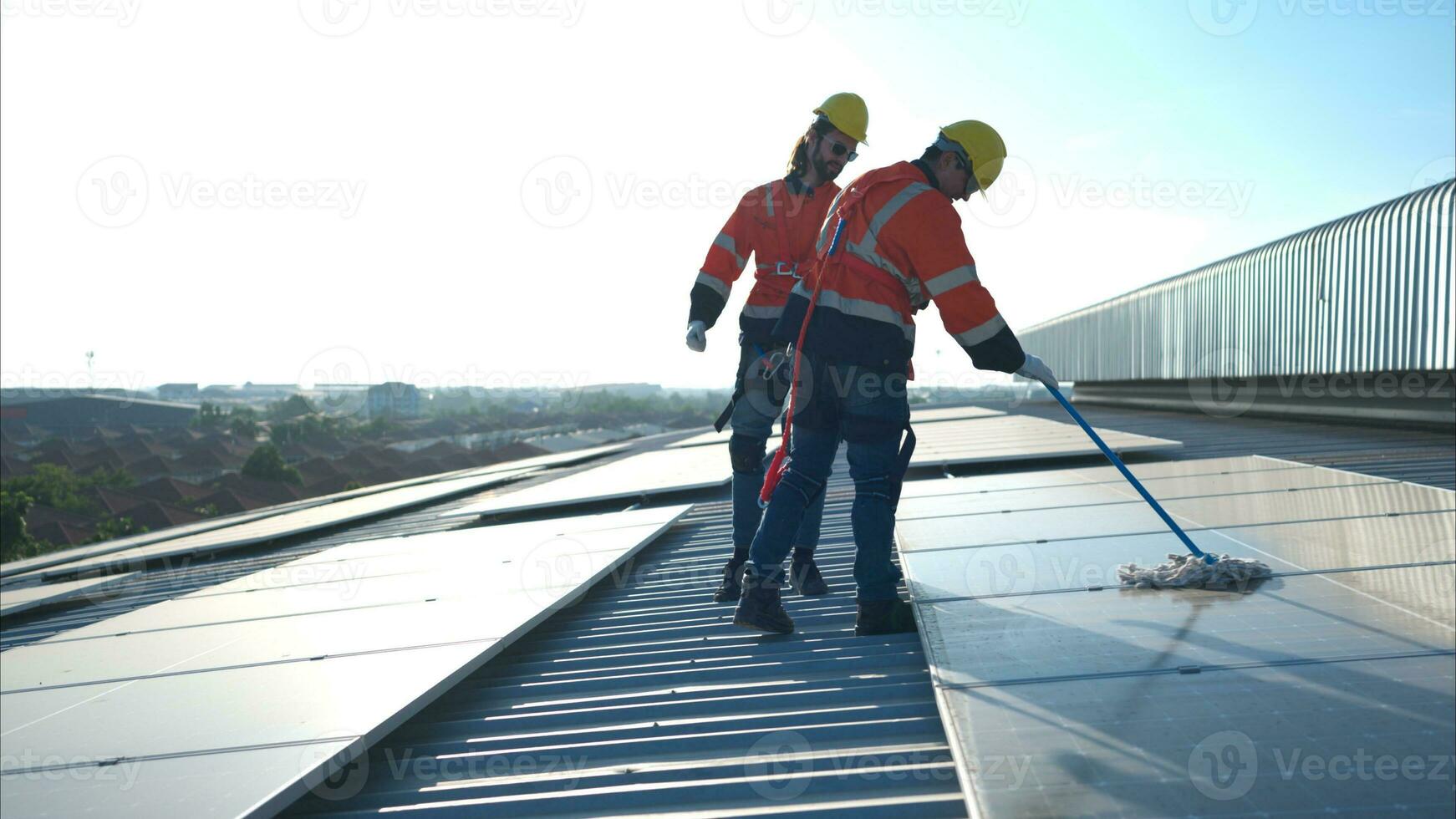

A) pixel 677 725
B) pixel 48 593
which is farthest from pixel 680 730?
pixel 48 593

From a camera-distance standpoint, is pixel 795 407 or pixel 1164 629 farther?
pixel 795 407

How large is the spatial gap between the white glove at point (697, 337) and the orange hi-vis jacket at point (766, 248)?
0.12ft

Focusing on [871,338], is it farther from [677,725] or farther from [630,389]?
[630,389]

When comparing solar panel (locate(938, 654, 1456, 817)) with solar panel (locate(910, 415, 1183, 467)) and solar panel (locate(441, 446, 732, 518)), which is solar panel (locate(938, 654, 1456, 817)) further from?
solar panel (locate(910, 415, 1183, 467))

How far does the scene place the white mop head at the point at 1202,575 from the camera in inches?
121

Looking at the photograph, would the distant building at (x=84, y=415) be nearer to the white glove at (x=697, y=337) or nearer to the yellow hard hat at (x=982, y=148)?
the white glove at (x=697, y=337)

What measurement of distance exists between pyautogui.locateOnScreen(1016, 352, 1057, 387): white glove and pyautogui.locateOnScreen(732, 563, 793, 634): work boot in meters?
1.17

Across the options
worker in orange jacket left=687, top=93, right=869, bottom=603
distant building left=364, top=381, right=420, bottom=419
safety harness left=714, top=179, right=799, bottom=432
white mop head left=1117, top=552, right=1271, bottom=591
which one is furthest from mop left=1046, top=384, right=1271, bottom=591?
distant building left=364, top=381, right=420, bottom=419

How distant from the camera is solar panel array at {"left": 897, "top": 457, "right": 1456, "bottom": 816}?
1719 millimetres

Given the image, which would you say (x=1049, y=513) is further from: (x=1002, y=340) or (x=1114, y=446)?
(x=1114, y=446)

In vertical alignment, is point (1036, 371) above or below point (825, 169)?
below

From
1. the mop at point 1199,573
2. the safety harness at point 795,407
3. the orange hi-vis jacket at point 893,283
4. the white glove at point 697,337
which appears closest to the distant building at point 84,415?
the white glove at point 697,337

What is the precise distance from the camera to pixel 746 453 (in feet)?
13.7

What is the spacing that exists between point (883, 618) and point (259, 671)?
2014mm
